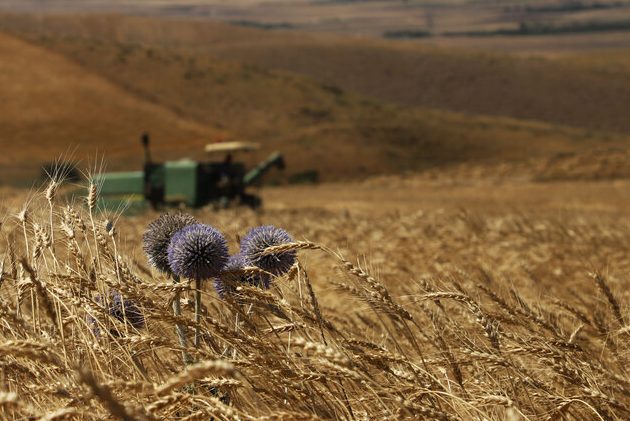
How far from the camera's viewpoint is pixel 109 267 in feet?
10.8

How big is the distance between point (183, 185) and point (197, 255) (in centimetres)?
2553

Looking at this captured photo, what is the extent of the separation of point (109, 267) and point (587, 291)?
17.7 ft

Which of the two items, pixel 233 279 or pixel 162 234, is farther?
pixel 162 234

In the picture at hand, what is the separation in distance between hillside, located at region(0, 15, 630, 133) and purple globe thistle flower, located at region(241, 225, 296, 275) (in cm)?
8829

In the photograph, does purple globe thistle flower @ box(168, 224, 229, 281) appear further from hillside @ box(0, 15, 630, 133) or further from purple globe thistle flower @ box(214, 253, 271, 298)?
hillside @ box(0, 15, 630, 133)

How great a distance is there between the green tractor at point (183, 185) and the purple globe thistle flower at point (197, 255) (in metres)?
24.9

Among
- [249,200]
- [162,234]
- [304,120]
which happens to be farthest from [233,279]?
[304,120]

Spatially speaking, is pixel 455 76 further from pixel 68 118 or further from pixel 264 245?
pixel 264 245

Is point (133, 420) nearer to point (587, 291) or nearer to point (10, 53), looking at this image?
point (587, 291)

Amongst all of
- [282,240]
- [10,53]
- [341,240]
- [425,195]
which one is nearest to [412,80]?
[10,53]

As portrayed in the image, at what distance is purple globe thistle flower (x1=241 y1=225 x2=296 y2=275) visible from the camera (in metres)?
3.51

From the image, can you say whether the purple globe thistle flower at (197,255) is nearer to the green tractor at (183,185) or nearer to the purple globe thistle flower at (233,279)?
the purple globe thistle flower at (233,279)

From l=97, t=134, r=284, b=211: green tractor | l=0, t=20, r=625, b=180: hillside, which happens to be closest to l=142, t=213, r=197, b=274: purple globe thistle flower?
l=97, t=134, r=284, b=211: green tractor

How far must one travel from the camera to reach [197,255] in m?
3.21
